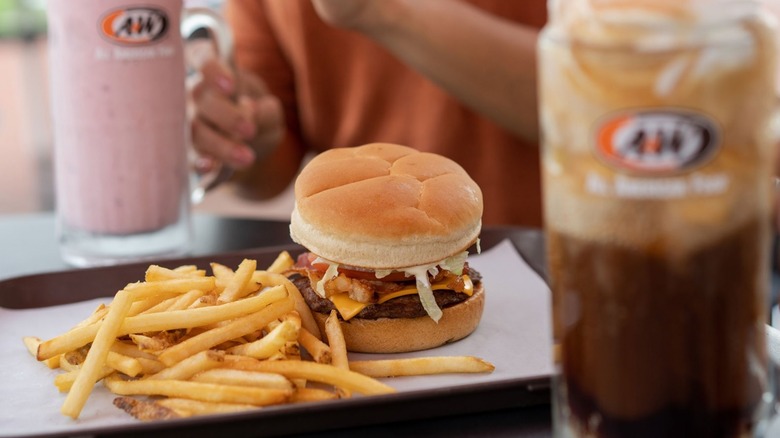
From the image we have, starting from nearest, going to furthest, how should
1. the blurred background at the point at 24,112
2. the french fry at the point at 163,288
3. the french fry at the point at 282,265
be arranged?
the french fry at the point at 163,288
the french fry at the point at 282,265
the blurred background at the point at 24,112

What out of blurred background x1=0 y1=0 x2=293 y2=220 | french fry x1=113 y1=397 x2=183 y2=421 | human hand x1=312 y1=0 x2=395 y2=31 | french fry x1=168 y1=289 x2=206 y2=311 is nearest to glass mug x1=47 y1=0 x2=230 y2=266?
human hand x1=312 y1=0 x2=395 y2=31

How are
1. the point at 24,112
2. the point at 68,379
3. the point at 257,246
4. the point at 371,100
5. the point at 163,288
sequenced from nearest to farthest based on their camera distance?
1. the point at 68,379
2. the point at 163,288
3. the point at 257,246
4. the point at 371,100
5. the point at 24,112

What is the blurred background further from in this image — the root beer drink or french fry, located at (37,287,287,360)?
the root beer drink

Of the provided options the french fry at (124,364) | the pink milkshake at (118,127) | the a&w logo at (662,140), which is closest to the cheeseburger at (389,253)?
the french fry at (124,364)

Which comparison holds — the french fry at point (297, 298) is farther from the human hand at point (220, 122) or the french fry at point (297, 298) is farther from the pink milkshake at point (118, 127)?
the human hand at point (220, 122)

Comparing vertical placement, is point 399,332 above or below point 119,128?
below

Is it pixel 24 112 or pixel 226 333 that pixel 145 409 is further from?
pixel 24 112

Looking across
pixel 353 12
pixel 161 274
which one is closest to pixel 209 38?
pixel 353 12
